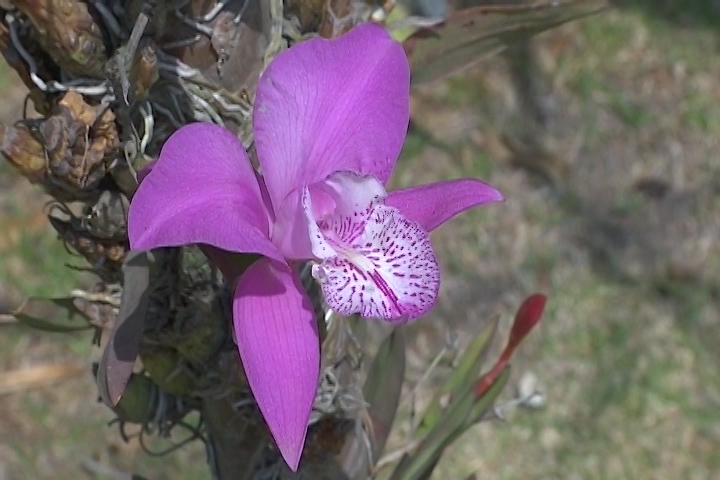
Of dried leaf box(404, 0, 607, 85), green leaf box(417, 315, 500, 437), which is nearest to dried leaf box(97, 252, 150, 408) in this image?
dried leaf box(404, 0, 607, 85)

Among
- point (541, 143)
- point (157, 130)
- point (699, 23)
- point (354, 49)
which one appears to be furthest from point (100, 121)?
point (699, 23)

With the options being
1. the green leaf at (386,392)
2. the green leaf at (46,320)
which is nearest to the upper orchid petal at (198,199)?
the green leaf at (46,320)

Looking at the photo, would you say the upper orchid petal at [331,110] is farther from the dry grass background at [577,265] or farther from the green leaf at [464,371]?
the dry grass background at [577,265]

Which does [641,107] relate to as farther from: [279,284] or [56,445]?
[279,284]

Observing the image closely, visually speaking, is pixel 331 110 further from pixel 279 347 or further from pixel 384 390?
pixel 384 390

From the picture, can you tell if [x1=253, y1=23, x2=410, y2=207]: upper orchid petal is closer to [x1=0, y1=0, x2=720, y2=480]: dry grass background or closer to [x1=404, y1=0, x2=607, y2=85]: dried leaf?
[x1=404, y1=0, x2=607, y2=85]: dried leaf

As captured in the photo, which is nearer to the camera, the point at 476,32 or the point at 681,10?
the point at 476,32

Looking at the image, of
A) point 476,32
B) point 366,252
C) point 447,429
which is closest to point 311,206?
point 366,252
